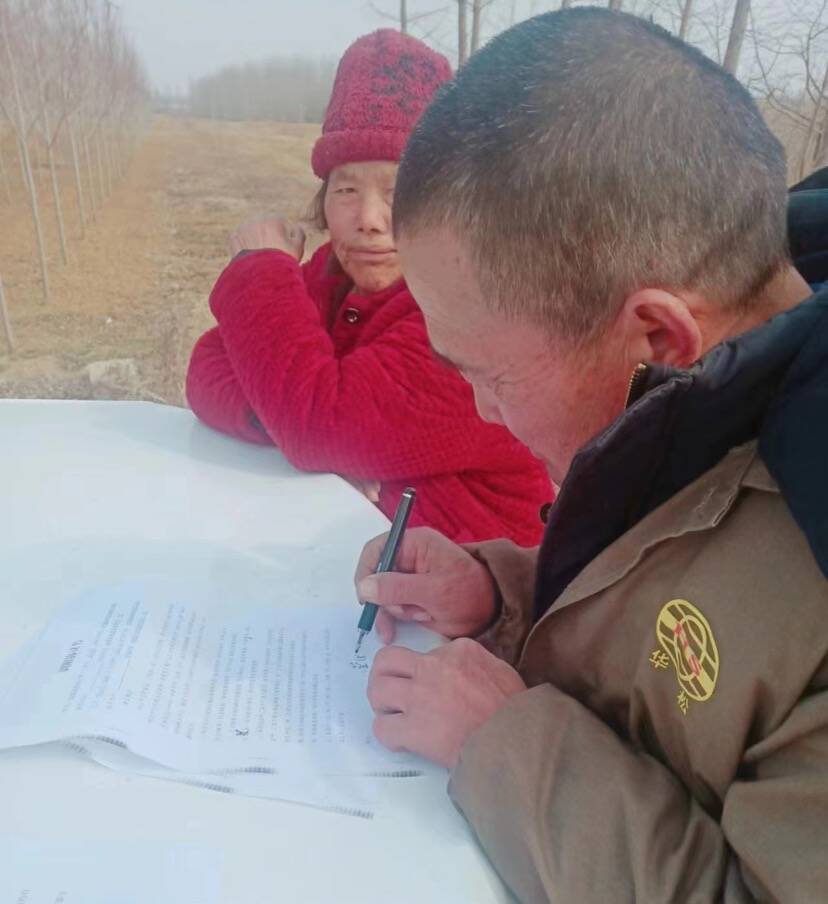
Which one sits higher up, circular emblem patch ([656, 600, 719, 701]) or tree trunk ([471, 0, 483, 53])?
tree trunk ([471, 0, 483, 53])

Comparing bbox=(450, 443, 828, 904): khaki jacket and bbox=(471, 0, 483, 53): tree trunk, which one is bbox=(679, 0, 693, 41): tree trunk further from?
bbox=(450, 443, 828, 904): khaki jacket

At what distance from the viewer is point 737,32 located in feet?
13.4

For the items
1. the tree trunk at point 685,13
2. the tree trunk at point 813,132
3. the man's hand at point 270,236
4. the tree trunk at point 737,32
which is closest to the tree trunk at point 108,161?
the tree trunk at point 685,13

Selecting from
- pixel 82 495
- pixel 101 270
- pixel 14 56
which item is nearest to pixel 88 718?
pixel 82 495

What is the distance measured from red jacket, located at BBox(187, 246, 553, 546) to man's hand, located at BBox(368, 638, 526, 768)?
42 cm

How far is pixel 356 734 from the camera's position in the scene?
0.61m

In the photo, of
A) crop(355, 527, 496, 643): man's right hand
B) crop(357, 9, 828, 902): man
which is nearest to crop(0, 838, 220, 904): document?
crop(357, 9, 828, 902): man

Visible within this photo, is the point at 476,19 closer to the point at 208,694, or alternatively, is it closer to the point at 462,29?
the point at 462,29

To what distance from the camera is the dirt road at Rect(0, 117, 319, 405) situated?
424 centimetres

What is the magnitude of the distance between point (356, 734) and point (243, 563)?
0.29m

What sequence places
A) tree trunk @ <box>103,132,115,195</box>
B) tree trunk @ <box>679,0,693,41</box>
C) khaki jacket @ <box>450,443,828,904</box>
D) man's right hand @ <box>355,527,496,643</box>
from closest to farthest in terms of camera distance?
1. khaki jacket @ <box>450,443,828,904</box>
2. man's right hand @ <box>355,527,496,643</box>
3. tree trunk @ <box>679,0,693,41</box>
4. tree trunk @ <box>103,132,115,195</box>

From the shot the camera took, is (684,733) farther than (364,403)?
No

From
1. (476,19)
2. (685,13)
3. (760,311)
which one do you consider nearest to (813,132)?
(685,13)

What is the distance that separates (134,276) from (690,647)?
6.10 metres
